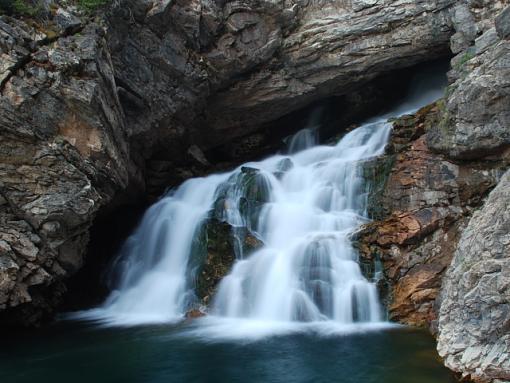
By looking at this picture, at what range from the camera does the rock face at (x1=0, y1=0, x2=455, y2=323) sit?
11266mm

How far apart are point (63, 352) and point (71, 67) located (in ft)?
23.1

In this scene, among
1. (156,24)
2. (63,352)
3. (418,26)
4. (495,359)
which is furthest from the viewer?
(418,26)

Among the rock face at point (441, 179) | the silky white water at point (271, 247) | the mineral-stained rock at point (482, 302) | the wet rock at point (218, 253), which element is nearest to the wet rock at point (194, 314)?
the silky white water at point (271, 247)

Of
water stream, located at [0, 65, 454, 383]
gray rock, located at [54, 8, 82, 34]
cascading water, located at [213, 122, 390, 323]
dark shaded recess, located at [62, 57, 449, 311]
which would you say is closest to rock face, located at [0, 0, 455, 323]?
gray rock, located at [54, 8, 82, 34]

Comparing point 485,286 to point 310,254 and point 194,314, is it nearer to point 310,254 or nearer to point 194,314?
point 310,254

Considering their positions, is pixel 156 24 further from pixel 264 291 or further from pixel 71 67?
pixel 264 291

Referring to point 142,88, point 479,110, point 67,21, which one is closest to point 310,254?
point 479,110

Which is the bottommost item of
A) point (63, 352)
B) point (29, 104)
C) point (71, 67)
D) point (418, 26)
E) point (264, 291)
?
point (63, 352)

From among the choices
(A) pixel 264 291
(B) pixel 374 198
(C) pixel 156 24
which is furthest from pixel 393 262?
(C) pixel 156 24

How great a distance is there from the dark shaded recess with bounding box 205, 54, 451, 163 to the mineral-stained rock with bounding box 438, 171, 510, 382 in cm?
1269

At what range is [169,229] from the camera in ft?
54.9

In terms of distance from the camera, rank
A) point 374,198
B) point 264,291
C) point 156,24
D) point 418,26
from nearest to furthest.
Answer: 1. point 264,291
2. point 374,198
3. point 156,24
4. point 418,26

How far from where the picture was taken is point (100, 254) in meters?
18.0

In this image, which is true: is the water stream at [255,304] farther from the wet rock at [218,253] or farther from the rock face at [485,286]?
the rock face at [485,286]
